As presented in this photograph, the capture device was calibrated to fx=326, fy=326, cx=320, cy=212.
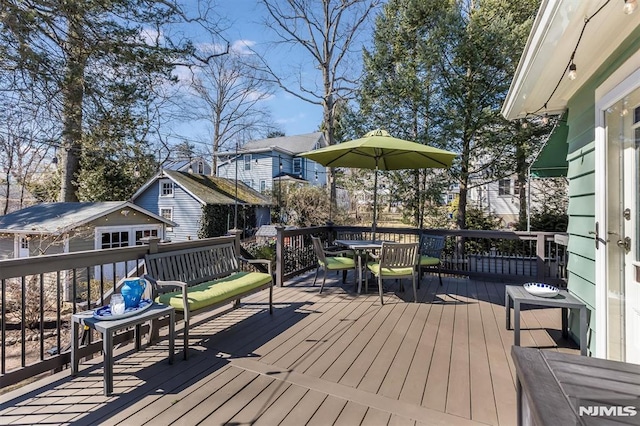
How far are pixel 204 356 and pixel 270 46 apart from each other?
11.9 m

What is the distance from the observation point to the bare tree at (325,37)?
450 inches

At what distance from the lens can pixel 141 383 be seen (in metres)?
2.32

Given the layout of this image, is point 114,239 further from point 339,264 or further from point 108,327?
point 108,327

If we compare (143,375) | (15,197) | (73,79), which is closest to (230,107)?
(15,197)

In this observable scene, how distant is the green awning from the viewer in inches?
147

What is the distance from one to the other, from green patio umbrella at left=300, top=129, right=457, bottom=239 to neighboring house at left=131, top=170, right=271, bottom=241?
41.2ft

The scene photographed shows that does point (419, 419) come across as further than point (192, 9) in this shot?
No

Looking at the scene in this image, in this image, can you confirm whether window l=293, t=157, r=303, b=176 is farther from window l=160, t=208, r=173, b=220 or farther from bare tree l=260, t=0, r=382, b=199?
bare tree l=260, t=0, r=382, b=199

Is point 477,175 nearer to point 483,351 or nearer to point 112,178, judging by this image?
point 483,351

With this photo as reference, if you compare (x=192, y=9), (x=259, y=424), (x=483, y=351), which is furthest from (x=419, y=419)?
(x=192, y=9)

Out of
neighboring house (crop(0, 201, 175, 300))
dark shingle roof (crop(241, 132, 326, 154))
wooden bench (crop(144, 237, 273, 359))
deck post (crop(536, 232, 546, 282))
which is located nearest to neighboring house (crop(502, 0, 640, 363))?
deck post (crop(536, 232, 546, 282))

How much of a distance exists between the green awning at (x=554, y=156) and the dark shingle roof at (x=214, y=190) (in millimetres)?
14726

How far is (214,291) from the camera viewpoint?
3113 millimetres

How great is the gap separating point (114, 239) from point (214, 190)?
23.8 feet
